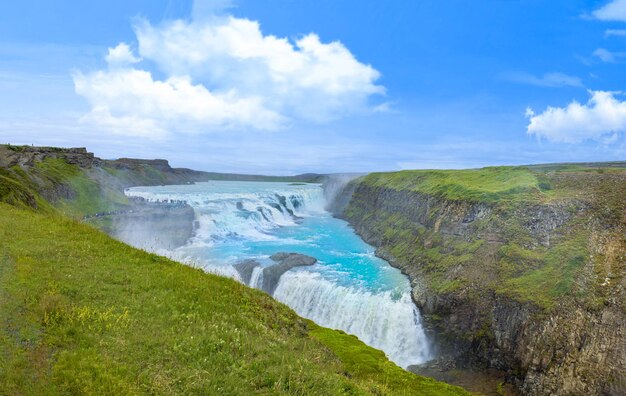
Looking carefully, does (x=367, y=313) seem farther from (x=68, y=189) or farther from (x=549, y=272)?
(x=68, y=189)

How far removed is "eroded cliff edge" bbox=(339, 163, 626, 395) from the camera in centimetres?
2427

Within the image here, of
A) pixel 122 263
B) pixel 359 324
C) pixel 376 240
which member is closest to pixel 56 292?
pixel 122 263

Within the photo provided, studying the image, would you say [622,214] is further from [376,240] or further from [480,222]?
[376,240]

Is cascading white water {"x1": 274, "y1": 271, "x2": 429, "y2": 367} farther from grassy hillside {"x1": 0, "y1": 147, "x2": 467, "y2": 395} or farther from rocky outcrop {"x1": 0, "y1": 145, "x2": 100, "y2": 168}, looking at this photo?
rocky outcrop {"x1": 0, "y1": 145, "x2": 100, "y2": 168}

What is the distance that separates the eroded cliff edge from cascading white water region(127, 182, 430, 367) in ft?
7.78

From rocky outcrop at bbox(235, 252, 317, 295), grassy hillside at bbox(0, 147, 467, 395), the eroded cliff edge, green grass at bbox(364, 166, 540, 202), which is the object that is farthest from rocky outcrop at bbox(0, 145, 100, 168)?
the eroded cliff edge

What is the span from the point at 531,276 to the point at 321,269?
73.4 ft

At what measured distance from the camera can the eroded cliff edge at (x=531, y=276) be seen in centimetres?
2427

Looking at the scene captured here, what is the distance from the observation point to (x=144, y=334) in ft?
35.1

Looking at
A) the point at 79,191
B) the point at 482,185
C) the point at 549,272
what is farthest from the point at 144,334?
the point at 79,191

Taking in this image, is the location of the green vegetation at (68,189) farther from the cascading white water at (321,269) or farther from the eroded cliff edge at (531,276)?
the eroded cliff edge at (531,276)

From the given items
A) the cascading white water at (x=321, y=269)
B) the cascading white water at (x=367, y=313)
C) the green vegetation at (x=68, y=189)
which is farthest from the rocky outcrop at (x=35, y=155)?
the cascading white water at (x=367, y=313)

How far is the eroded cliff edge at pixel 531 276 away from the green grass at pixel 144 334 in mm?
Answer: 12153

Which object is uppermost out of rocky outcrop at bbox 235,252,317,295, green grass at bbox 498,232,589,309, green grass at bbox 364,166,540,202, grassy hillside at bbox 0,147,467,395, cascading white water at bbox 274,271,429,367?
green grass at bbox 364,166,540,202
